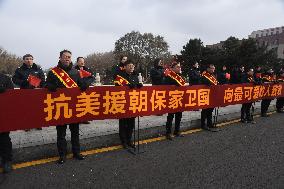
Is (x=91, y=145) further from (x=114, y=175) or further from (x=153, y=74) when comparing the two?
(x=153, y=74)

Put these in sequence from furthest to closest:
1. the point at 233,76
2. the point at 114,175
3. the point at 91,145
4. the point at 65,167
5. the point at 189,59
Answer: the point at 189,59 < the point at 233,76 < the point at 91,145 < the point at 65,167 < the point at 114,175

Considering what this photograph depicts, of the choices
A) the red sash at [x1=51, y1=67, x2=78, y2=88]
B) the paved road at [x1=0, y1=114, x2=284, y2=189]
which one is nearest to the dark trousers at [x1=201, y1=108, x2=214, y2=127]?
the paved road at [x1=0, y1=114, x2=284, y2=189]

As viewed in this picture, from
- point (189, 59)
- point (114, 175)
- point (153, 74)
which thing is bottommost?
point (114, 175)

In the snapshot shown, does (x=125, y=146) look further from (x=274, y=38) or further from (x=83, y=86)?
(x=274, y=38)

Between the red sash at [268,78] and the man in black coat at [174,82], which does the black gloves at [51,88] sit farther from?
the red sash at [268,78]

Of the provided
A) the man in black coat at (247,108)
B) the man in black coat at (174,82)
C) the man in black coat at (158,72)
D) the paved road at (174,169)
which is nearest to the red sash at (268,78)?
the man in black coat at (247,108)

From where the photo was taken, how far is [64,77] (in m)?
6.14

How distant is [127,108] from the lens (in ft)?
23.0

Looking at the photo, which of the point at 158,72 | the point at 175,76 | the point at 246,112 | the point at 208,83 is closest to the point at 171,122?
the point at 175,76

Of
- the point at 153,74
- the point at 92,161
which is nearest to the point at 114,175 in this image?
the point at 92,161

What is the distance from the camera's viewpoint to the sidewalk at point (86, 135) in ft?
19.9

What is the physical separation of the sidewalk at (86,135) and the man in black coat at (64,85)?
43 cm

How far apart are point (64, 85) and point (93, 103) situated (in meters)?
0.69

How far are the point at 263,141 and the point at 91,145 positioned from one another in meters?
4.11
